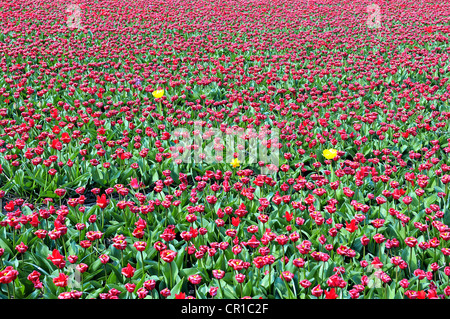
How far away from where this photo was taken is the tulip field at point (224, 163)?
3037mm

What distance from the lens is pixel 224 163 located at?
16.1ft

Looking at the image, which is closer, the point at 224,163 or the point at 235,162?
the point at 235,162

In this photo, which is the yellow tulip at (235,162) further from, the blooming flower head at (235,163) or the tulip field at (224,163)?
the tulip field at (224,163)

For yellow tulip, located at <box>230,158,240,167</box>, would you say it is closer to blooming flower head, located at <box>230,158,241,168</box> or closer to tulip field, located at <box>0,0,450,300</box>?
blooming flower head, located at <box>230,158,241,168</box>

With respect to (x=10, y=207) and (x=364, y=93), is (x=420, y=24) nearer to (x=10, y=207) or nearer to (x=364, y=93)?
(x=364, y=93)

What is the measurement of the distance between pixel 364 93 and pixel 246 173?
12.0ft

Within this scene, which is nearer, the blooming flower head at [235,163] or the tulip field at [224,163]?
the tulip field at [224,163]

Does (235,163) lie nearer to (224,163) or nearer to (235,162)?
(235,162)

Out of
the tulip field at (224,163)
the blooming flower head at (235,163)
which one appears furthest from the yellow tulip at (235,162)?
the tulip field at (224,163)

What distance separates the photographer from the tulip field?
304 cm

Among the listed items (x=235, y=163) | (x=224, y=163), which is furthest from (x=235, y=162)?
(x=224, y=163)

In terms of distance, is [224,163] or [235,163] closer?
[235,163]

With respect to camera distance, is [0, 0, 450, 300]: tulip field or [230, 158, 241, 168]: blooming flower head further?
[230, 158, 241, 168]: blooming flower head

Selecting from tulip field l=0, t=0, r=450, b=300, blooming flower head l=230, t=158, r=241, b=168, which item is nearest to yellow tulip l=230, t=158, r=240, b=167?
blooming flower head l=230, t=158, r=241, b=168
